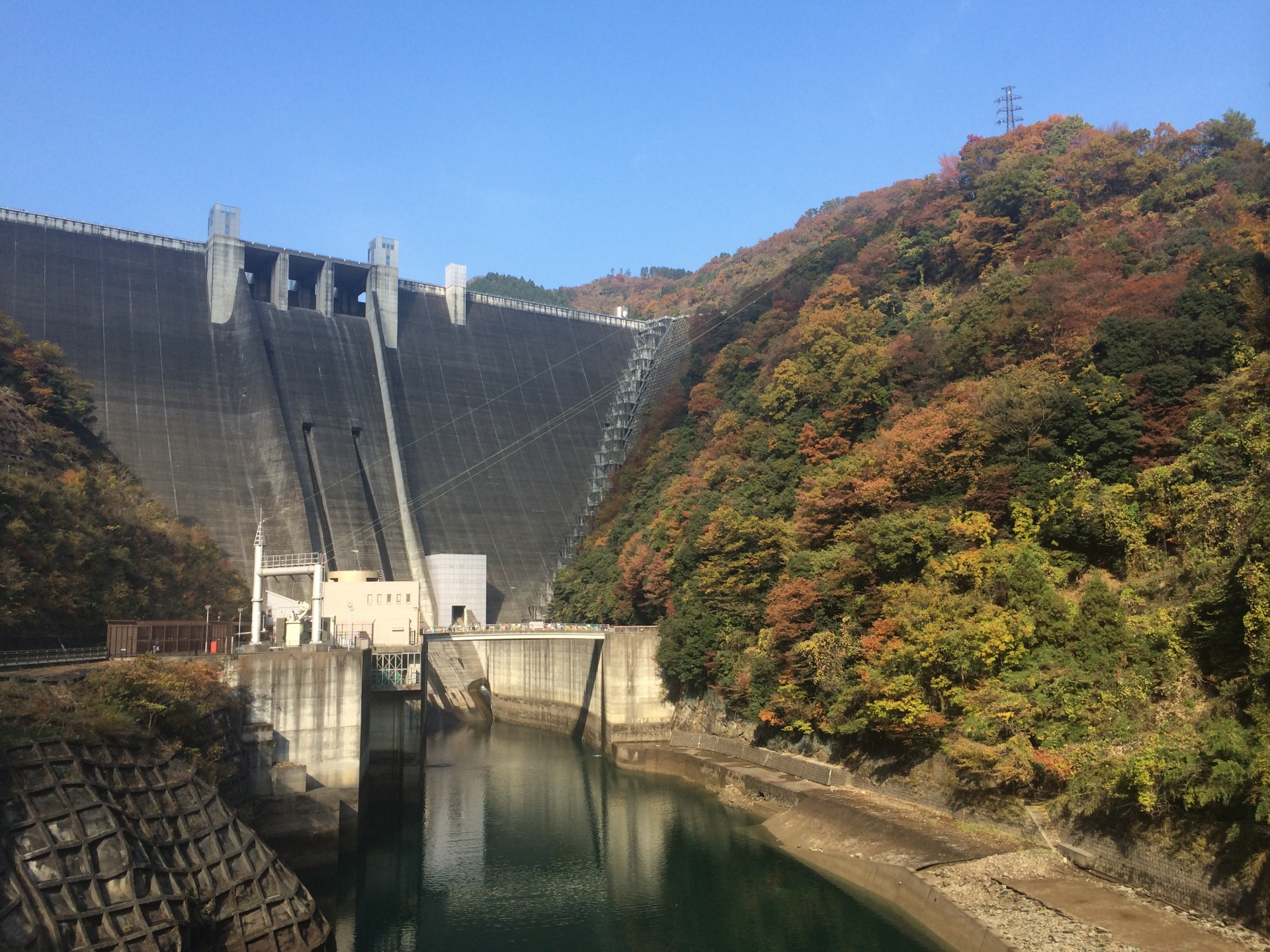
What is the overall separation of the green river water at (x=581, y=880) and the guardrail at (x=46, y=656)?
8.56m

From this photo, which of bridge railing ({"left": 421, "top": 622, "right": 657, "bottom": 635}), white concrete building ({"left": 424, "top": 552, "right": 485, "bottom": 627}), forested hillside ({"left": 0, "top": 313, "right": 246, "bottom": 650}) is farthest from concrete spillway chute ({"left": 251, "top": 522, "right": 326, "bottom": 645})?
white concrete building ({"left": 424, "top": 552, "right": 485, "bottom": 627})

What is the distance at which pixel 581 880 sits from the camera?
2439cm

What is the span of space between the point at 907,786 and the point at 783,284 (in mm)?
37568

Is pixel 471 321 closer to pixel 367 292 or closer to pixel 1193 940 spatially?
pixel 367 292

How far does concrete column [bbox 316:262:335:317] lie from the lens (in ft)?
191

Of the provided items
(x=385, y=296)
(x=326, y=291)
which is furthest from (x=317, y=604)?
(x=385, y=296)

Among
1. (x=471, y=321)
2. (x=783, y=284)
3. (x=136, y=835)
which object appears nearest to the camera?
(x=136, y=835)

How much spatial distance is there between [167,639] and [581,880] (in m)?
12.9

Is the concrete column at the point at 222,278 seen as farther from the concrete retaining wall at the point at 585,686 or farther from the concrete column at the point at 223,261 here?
the concrete retaining wall at the point at 585,686

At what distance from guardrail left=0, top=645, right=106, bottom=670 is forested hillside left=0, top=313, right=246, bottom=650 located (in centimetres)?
92

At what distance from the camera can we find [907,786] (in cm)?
2541

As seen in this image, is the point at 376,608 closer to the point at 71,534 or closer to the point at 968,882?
the point at 71,534

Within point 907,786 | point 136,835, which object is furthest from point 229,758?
point 907,786

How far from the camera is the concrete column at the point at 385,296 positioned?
59.2 metres
